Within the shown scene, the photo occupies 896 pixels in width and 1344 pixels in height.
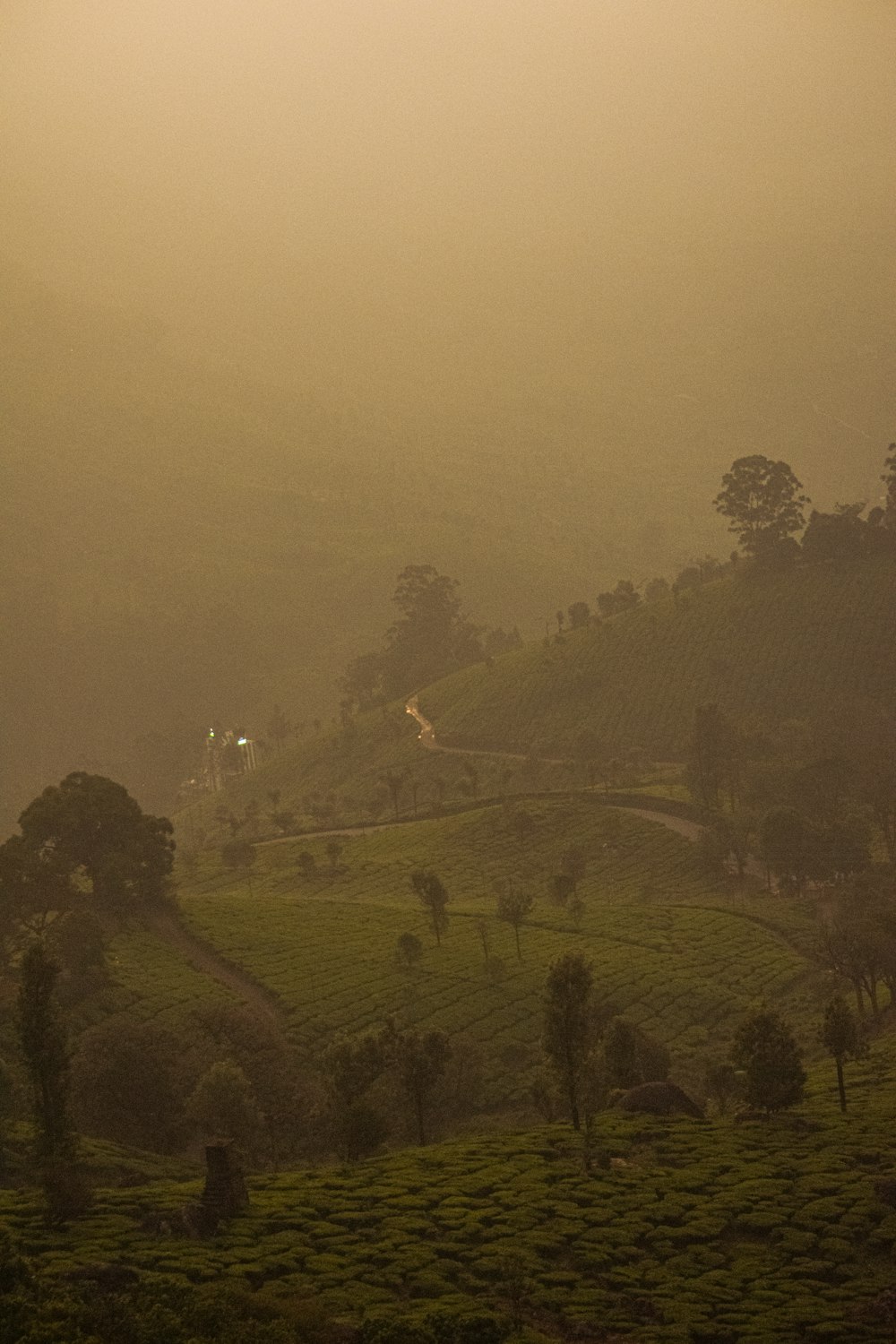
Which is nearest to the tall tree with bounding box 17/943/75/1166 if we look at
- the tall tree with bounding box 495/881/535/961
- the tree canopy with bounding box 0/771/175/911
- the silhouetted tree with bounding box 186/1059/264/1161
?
the silhouetted tree with bounding box 186/1059/264/1161

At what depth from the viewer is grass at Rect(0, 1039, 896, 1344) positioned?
124ft

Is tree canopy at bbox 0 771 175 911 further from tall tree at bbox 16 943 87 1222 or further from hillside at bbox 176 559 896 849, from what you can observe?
hillside at bbox 176 559 896 849

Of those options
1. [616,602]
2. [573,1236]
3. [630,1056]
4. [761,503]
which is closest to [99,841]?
[630,1056]

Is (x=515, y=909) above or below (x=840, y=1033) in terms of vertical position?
above

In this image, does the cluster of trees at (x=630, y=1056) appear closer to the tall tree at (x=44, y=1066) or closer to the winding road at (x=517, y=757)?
the tall tree at (x=44, y=1066)

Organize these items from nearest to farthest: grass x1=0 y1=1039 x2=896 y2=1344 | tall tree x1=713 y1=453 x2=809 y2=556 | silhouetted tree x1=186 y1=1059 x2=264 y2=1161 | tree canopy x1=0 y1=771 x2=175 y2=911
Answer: grass x1=0 y1=1039 x2=896 y2=1344 < silhouetted tree x1=186 y1=1059 x2=264 y2=1161 < tree canopy x1=0 y1=771 x2=175 y2=911 < tall tree x1=713 y1=453 x2=809 y2=556

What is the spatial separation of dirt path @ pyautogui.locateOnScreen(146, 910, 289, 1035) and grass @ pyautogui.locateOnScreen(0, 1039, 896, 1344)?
2621 cm

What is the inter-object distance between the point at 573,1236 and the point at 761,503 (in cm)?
15404

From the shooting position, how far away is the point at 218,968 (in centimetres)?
8550

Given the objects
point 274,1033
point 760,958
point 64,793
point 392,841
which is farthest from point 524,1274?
point 392,841

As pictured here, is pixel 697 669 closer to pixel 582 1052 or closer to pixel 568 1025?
pixel 582 1052

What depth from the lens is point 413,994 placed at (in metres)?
79.9

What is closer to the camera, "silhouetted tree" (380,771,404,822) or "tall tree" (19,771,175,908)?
"tall tree" (19,771,175,908)

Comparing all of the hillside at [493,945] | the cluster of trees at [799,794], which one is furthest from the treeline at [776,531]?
the hillside at [493,945]
